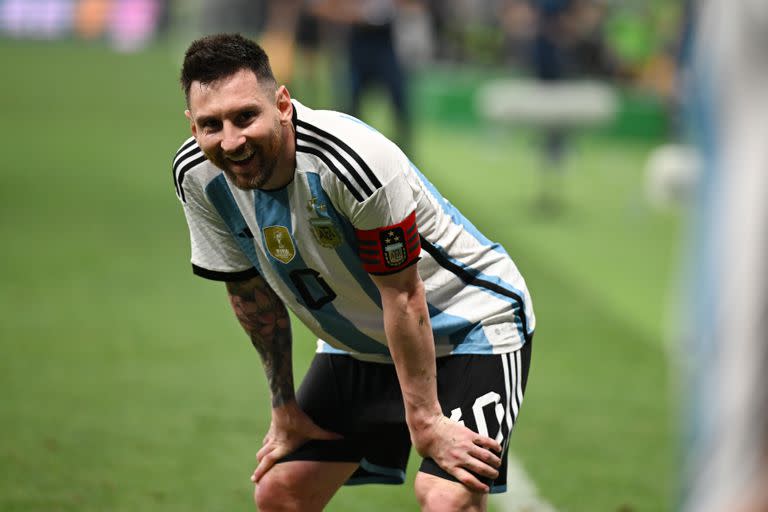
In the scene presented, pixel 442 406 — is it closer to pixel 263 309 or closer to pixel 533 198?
pixel 263 309

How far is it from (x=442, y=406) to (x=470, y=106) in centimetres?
1490

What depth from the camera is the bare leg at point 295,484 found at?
335cm

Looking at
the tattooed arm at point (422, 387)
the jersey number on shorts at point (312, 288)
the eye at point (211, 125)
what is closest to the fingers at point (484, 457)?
the tattooed arm at point (422, 387)

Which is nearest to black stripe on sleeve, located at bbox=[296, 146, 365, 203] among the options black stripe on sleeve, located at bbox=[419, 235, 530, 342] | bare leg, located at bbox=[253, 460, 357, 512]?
black stripe on sleeve, located at bbox=[419, 235, 530, 342]

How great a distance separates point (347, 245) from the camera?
2955 millimetres

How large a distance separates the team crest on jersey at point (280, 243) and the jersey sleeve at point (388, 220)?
213 mm

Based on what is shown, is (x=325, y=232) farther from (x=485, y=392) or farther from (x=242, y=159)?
(x=485, y=392)

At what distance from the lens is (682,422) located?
85 cm

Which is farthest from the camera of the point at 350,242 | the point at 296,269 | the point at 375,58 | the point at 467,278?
the point at 375,58

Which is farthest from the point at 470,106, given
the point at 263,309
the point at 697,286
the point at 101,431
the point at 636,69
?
the point at 697,286

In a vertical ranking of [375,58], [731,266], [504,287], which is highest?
[731,266]

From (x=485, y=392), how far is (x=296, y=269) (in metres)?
0.58

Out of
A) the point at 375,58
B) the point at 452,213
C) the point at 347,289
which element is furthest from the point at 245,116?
the point at 375,58

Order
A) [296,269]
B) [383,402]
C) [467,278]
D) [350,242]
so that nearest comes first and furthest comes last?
[350,242] → [296,269] → [467,278] → [383,402]
